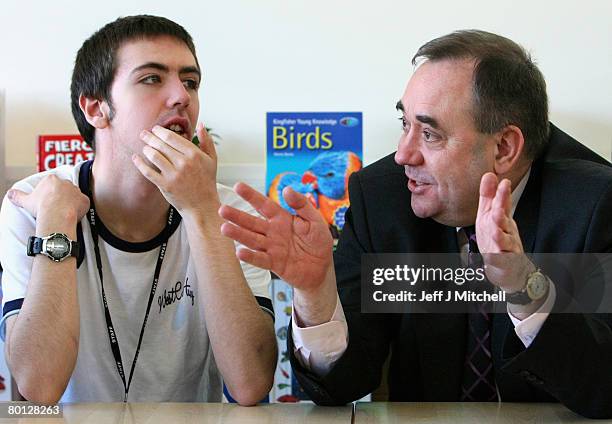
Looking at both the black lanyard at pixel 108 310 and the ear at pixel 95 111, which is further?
the ear at pixel 95 111

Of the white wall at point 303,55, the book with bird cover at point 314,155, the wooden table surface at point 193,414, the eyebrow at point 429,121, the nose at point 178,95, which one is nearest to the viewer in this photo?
the wooden table surface at point 193,414

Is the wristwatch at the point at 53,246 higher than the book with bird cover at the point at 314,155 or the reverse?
higher

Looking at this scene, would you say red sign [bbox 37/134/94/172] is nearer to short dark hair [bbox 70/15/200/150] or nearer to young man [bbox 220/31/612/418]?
short dark hair [bbox 70/15/200/150]

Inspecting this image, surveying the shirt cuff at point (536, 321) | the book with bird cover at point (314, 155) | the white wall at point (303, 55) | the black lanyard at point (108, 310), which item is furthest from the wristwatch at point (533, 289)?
the white wall at point (303, 55)

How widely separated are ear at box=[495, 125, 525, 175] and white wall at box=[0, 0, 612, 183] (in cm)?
121

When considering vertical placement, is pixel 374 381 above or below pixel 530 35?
below

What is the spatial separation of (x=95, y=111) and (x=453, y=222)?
0.78 meters

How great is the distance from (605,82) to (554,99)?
0.17m

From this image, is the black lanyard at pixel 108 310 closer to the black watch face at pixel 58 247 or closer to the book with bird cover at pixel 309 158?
the black watch face at pixel 58 247

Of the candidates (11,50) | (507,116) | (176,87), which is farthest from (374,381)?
(11,50)

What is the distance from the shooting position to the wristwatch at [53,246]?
158 centimetres

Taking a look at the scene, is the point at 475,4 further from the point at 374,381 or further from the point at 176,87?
the point at 374,381

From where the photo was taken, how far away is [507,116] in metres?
1.69

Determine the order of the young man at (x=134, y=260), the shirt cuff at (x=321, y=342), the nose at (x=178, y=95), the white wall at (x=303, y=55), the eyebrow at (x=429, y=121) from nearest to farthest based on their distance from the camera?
the shirt cuff at (x=321, y=342), the young man at (x=134, y=260), the eyebrow at (x=429, y=121), the nose at (x=178, y=95), the white wall at (x=303, y=55)
